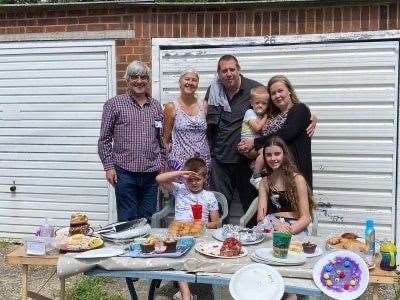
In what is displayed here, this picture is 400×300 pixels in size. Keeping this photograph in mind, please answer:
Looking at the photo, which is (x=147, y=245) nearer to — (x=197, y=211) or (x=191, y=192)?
(x=197, y=211)

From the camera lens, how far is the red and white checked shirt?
4.61m

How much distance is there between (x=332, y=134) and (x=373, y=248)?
7.28 feet

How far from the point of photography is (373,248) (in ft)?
10.4

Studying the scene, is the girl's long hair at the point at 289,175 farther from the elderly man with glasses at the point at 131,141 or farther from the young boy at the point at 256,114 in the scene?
the elderly man with glasses at the point at 131,141

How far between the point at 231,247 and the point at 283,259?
33 cm

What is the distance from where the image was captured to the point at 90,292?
4656mm

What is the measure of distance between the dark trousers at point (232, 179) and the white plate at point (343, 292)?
196cm

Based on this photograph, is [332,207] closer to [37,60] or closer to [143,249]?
[143,249]

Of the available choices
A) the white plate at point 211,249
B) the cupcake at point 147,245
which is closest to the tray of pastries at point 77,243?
the cupcake at point 147,245

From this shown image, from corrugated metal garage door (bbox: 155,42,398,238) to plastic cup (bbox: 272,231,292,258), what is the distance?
233cm

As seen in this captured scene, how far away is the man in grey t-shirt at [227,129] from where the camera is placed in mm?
4824

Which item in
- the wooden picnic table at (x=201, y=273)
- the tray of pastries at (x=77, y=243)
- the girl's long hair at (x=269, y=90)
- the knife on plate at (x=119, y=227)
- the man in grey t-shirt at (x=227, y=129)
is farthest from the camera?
the man in grey t-shirt at (x=227, y=129)

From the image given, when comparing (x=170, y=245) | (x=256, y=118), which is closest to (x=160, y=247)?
(x=170, y=245)

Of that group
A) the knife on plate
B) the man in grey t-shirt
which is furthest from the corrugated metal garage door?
the knife on plate
